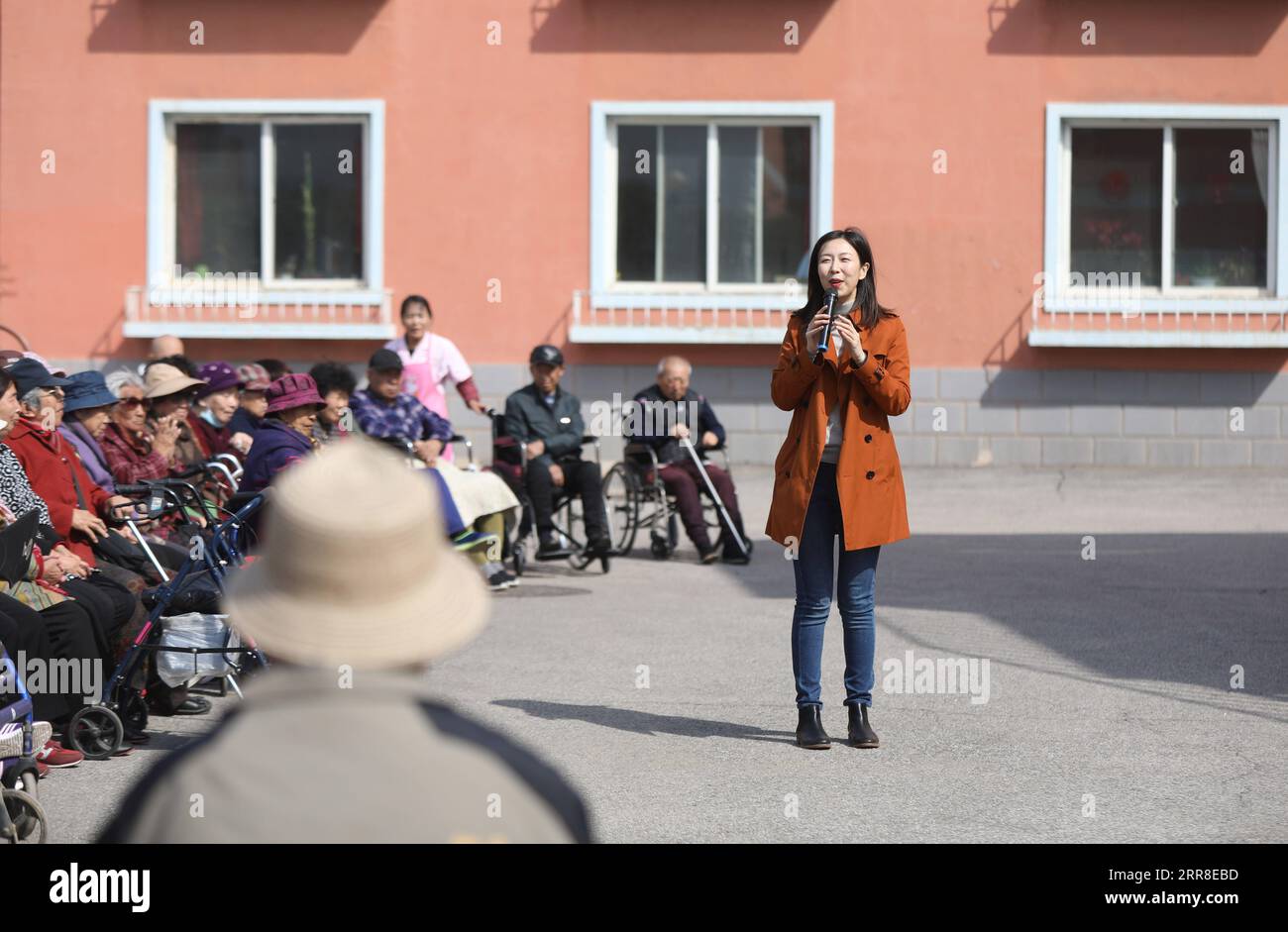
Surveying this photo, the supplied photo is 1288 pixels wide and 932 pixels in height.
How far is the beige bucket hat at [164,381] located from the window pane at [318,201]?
25.5 ft

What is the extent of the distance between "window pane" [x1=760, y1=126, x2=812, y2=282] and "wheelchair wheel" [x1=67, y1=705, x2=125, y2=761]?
1218 cm

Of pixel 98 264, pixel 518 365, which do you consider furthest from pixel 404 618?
pixel 98 264

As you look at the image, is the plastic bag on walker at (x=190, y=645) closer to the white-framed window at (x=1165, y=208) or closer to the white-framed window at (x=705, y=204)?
the white-framed window at (x=705, y=204)

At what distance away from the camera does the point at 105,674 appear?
7.46 metres

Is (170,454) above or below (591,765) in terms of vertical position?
above

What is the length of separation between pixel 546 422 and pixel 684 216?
5839mm

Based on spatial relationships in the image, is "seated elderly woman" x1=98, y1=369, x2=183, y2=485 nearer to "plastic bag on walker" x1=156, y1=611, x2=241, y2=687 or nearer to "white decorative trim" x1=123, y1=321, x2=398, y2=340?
"plastic bag on walker" x1=156, y1=611, x2=241, y2=687

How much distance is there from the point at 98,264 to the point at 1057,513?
967 centimetres

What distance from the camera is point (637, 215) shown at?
1869 centimetres

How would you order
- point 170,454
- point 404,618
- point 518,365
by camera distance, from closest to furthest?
point 404,618 → point 170,454 → point 518,365

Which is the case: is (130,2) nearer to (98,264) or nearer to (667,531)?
(98,264)

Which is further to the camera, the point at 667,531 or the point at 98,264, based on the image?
the point at 98,264

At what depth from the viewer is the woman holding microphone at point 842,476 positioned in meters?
7.27

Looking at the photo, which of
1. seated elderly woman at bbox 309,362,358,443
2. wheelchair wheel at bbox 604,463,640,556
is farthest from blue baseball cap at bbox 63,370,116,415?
wheelchair wheel at bbox 604,463,640,556
